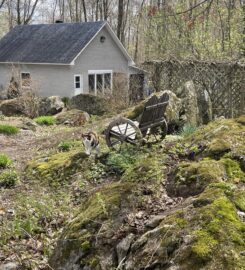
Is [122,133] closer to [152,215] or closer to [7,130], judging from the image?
[152,215]

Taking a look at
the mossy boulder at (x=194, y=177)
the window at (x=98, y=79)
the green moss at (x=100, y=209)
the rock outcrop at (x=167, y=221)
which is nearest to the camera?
the rock outcrop at (x=167, y=221)

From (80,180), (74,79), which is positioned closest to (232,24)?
(74,79)

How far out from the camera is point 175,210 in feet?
11.8

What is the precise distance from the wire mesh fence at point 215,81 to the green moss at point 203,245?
9589 millimetres

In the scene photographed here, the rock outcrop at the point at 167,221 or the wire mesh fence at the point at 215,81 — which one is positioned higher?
the wire mesh fence at the point at 215,81

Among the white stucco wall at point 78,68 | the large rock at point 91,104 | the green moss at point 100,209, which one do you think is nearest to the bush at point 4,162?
the green moss at point 100,209

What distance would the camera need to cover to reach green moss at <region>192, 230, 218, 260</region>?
2.86 m

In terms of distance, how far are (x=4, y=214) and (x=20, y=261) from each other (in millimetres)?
1658

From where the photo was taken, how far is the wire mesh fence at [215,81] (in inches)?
479

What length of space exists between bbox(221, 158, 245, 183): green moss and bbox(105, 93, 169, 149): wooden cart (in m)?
3.26

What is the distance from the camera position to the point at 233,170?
4344mm

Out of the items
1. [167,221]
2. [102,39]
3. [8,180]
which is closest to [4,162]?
[8,180]

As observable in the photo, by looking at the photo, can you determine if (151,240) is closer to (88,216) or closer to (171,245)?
(171,245)

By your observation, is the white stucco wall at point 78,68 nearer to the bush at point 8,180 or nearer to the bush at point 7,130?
the bush at point 7,130
